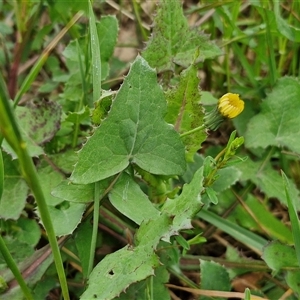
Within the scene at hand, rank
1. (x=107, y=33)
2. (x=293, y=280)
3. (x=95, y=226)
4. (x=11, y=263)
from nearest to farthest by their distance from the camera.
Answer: (x=11, y=263)
(x=95, y=226)
(x=293, y=280)
(x=107, y=33)

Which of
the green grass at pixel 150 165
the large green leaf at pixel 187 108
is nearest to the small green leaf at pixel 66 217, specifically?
the green grass at pixel 150 165

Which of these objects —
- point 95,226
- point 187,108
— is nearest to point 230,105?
point 187,108

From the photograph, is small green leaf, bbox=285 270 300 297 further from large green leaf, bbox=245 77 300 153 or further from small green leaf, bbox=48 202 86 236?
small green leaf, bbox=48 202 86 236

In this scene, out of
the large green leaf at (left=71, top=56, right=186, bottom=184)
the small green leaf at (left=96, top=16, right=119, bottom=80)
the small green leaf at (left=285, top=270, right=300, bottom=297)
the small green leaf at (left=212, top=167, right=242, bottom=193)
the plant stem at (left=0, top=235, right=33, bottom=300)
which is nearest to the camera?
the plant stem at (left=0, top=235, right=33, bottom=300)

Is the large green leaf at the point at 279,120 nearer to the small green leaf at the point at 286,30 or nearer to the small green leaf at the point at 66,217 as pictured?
the small green leaf at the point at 286,30

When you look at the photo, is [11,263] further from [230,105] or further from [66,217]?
[230,105]

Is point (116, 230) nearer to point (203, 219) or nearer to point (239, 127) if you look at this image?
point (203, 219)

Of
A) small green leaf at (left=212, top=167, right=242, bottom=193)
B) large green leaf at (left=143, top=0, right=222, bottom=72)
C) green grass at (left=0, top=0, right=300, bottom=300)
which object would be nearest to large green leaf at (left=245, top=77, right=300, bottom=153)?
green grass at (left=0, top=0, right=300, bottom=300)

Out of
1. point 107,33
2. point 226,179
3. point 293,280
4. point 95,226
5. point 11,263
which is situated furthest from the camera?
point 107,33

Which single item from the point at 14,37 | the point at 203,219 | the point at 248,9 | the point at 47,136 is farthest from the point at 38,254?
the point at 248,9
